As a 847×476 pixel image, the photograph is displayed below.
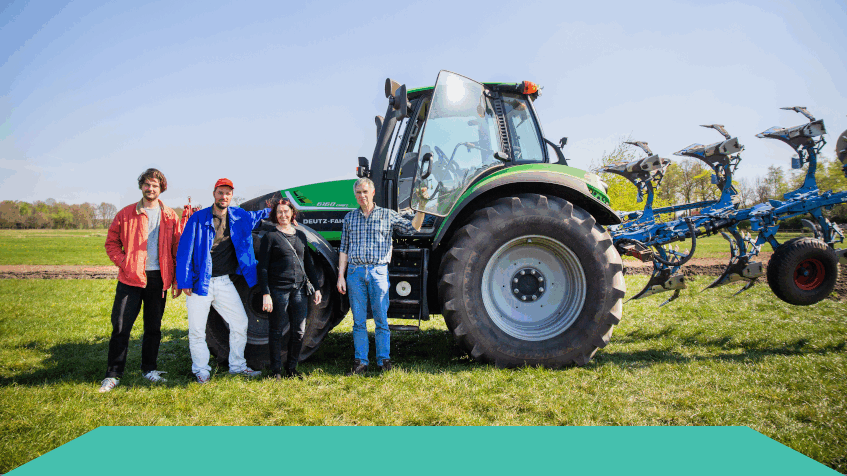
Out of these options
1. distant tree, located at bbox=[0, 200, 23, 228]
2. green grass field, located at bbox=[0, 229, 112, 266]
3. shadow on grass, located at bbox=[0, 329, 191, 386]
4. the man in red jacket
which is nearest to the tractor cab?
the man in red jacket

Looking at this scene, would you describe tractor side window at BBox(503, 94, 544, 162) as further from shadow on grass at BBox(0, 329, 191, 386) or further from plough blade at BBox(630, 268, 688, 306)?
shadow on grass at BBox(0, 329, 191, 386)

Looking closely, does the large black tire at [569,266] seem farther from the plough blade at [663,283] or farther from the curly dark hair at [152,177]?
the curly dark hair at [152,177]

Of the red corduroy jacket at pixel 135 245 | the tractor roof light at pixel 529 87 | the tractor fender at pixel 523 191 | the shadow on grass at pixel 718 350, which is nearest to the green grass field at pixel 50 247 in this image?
the red corduroy jacket at pixel 135 245

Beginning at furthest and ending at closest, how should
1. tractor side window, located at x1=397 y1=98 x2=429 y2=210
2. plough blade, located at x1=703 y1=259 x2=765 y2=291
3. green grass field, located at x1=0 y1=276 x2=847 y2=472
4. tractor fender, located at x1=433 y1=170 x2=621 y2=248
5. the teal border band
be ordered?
plough blade, located at x1=703 y1=259 x2=765 y2=291 < tractor side window, located at x1=397 y1=98 x2=429 y2=210 < tractor fender, located at x1=433 y1=170 x2=621 y2=248 < green grass field, located at x1=0 y1=276 x2=847 y2=472 < the teal border band

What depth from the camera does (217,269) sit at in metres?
3.89

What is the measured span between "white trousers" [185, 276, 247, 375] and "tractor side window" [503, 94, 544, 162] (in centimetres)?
288

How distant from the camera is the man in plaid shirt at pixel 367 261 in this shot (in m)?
3.88

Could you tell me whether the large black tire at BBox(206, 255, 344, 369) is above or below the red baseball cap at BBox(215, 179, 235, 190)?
below

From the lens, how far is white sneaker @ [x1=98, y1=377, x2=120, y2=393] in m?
3.60

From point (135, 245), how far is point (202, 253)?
1.84 ft

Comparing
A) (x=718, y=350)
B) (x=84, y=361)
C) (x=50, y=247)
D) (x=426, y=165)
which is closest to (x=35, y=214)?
(x=84, y=361)

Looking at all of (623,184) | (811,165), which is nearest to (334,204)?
(811,165)

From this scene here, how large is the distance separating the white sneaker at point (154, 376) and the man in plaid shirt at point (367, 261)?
158cm

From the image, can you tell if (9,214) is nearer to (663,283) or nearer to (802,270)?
(663,283)
